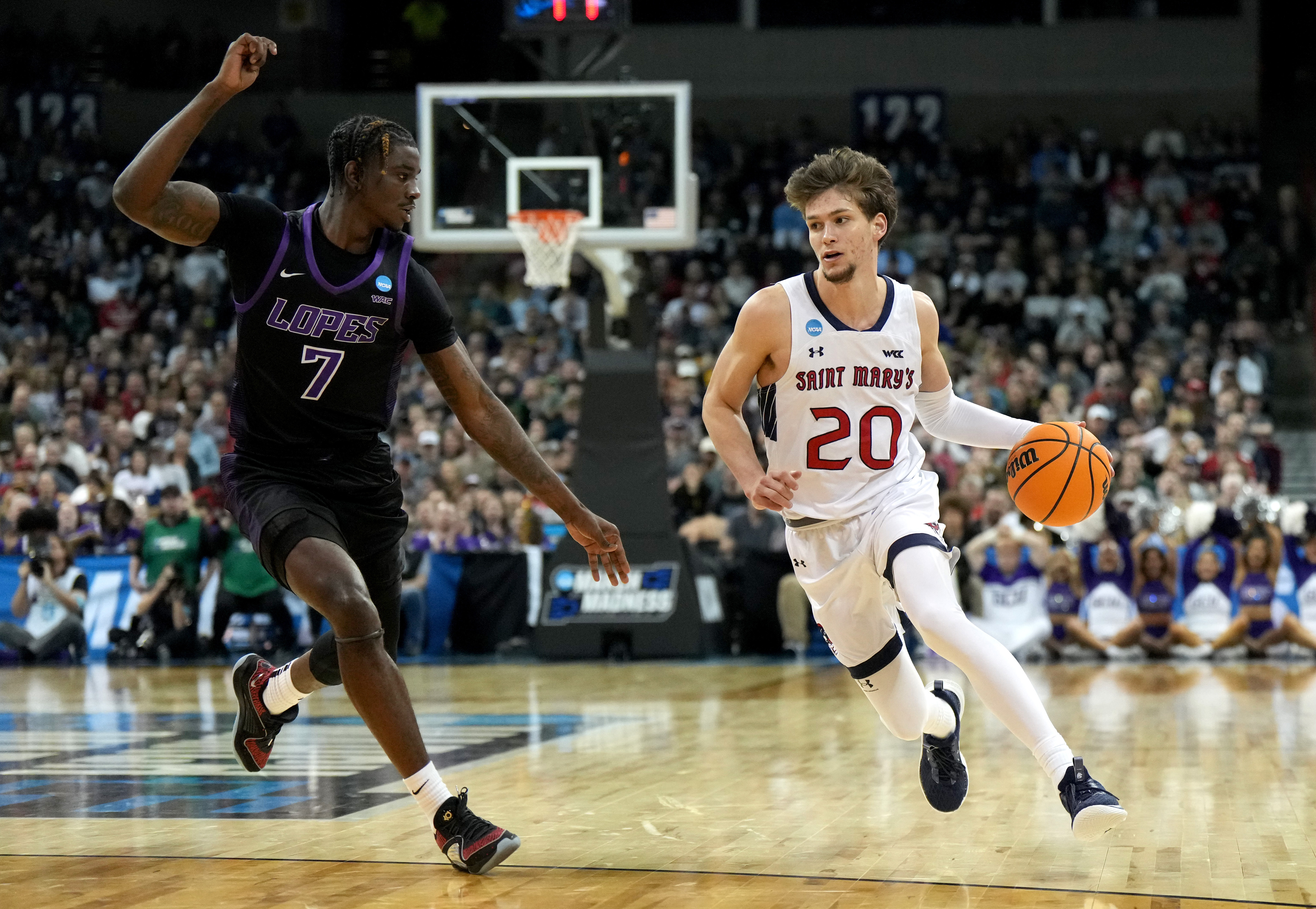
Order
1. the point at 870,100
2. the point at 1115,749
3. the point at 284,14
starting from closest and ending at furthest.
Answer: the point at 1115,749 → the point at 870,100 → the point at 284,14

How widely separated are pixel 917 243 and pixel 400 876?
17663 mm

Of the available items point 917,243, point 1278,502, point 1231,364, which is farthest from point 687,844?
point 917,243

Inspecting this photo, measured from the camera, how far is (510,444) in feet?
16.8

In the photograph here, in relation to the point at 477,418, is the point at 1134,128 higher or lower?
higher

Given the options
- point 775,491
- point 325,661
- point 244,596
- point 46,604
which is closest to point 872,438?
point 775,491

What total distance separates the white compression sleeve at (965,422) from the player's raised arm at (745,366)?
0.56m

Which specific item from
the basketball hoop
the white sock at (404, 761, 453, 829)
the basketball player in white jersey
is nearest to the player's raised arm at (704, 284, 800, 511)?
the basketball player in white jersey

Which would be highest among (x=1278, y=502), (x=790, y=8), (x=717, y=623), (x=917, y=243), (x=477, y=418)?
(x=790, y=8)

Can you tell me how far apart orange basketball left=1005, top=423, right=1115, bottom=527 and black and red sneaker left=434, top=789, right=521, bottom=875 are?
6.67 feet

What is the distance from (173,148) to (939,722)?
319cm

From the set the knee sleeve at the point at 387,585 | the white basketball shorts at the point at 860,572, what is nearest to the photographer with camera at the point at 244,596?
the knee sleeve at the point at 387,585

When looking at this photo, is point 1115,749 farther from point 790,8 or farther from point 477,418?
point 790,8

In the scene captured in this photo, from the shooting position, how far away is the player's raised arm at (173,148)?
4.46m

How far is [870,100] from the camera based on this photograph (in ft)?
80.4
